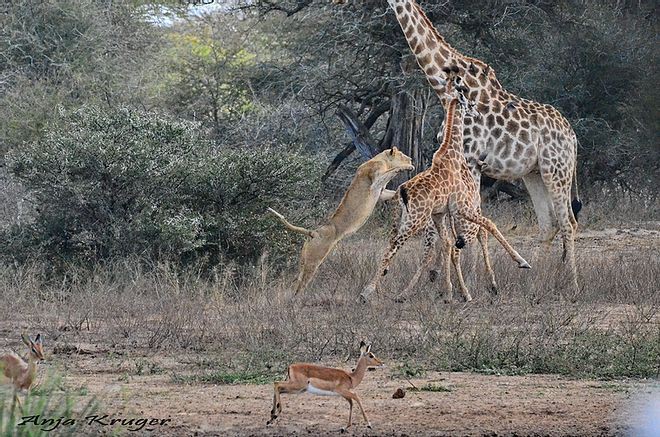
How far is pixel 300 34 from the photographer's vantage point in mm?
20125

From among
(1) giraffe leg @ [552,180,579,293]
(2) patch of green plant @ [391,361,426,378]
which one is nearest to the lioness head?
(1) giraffe leg @ [552,180,579,293]

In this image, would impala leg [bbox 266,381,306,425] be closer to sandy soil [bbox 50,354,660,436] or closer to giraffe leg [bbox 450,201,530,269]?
sandy soil [bbox 50,354,660,436]

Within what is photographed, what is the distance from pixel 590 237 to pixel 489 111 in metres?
3.95

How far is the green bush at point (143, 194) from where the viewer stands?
1303 cm

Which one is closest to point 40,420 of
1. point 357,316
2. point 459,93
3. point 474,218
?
point 357,316

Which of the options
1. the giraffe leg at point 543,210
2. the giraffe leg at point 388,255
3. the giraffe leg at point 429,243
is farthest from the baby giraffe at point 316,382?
the giraffe leg at point 543,210

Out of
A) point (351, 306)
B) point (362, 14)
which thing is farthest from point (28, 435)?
point (362, 14)

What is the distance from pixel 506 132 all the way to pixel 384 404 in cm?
627

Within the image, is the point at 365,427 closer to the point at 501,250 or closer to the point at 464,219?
the point at 464,219
